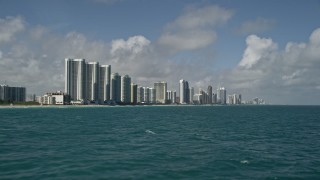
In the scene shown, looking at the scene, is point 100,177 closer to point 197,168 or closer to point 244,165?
point 197,168

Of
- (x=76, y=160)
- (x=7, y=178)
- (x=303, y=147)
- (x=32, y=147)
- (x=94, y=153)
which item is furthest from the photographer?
(x=303, y=147)

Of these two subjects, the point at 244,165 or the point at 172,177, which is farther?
the point at 244,165

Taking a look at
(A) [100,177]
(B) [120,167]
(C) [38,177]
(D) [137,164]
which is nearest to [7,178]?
(C) [38,177]

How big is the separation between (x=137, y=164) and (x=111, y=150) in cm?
1192

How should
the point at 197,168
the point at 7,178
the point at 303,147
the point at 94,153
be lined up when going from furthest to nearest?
1. the point at 303,147
2. the point at 94,153
3. the point at 197,168
4. the point at 7,178

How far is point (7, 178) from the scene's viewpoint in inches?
1443

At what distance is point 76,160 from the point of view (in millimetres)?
46031

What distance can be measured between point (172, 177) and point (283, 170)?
46.2 feet

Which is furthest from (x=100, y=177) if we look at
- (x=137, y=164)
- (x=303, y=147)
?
(x=303, y=147)

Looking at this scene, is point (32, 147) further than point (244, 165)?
Yes

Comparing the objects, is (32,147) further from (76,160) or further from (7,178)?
(7,178)

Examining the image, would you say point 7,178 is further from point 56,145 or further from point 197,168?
point 56,145

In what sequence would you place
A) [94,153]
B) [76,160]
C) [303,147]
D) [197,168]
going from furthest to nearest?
[303,147] → [94,153] → [76,160] → [197,168]

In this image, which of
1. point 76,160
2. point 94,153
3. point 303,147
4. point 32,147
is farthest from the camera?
point 303,147
